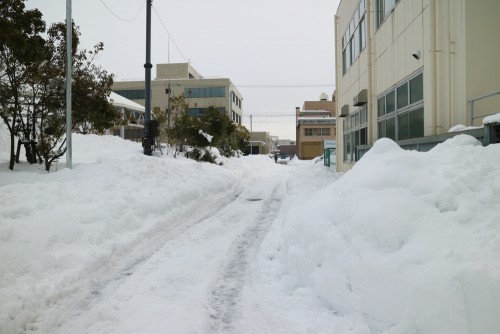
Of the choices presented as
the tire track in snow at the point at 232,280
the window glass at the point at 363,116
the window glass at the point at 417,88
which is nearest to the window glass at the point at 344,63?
the window glass at the point at 363,116

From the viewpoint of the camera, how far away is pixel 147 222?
823 centimetres

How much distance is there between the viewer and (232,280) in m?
5.24

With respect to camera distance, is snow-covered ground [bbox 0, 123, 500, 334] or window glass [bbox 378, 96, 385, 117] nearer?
snow-covered ground [bbox 0, 123, 500, 334]

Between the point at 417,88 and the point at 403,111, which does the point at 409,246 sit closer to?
the point at 417,88

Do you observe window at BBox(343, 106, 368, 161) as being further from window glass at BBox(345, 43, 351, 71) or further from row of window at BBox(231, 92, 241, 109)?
row of window at BBox(231, 92, 241, 109)

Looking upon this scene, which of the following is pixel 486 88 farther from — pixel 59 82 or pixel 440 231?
pixel 59 82

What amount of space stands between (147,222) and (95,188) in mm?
1871

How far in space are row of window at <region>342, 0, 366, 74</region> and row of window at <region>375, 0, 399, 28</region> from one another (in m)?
1.82

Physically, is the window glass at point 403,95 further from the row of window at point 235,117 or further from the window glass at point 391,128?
the row of window at point 235,117

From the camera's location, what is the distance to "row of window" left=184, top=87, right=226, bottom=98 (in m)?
65.0

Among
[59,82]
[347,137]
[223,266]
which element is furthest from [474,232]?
[347,137]

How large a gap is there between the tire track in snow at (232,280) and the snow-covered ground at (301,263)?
0.02 m

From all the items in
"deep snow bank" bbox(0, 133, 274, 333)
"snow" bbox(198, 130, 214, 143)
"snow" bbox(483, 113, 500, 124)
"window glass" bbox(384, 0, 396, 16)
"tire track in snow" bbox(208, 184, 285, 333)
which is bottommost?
"tire track in snow" bbox(208, 184, 285, 333)

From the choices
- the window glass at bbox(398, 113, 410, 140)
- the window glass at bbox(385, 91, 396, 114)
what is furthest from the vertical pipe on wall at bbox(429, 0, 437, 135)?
the window glass at bbox(385, 91, 396, 114)
